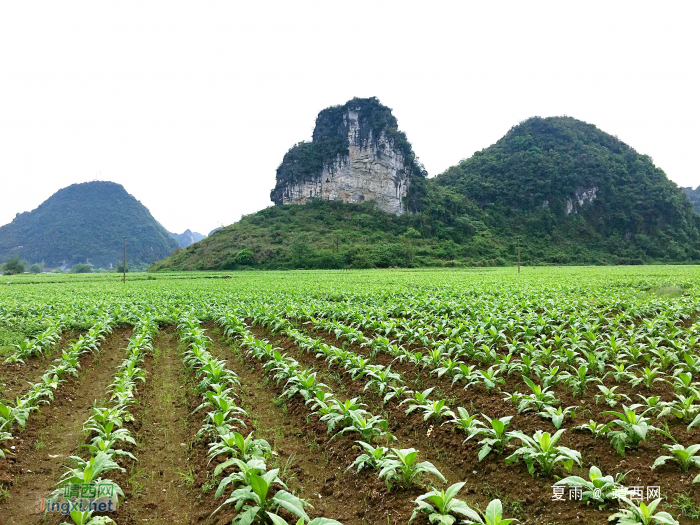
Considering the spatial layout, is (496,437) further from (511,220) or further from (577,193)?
(577,193)

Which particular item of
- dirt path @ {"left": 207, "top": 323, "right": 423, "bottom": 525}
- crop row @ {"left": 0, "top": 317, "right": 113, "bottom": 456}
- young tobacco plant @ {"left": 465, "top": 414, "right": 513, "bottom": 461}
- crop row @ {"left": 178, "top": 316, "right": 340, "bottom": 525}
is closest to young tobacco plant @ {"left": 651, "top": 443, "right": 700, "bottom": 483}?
young tobacco plant @ {"left": 465, "top": 414, "right": 513, "bottom": 461}

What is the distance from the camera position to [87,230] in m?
124

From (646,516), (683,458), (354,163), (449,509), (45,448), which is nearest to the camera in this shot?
(646,516)

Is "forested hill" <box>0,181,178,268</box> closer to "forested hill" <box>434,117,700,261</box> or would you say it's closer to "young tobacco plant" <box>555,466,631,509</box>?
"forested hill" <box>434,117,700,261</box>

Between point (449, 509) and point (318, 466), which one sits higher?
point (449, 509)

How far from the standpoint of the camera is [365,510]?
366cm

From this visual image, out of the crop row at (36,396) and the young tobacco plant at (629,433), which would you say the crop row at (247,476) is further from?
the young tobacco plant at (629,433)

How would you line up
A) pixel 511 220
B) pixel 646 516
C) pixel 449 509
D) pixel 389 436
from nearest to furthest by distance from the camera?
pixel 646 516, pixel 449 509, pixel 389 436, pixel 511 220

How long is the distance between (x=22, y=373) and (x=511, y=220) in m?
110

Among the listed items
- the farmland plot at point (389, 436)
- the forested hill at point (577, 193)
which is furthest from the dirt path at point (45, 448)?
the forested hill at point (577, 193)

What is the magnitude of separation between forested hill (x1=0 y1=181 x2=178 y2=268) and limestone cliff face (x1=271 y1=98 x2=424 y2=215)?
58.6m

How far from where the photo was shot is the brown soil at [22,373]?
6.82 m

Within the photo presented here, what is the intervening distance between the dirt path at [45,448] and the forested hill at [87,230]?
126927mm

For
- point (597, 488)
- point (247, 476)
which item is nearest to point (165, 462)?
point (247, 476)
